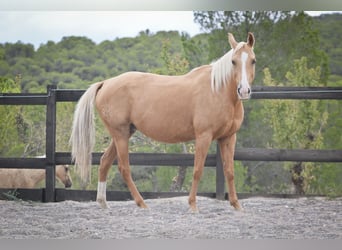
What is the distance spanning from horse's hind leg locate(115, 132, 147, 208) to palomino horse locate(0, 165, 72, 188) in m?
0.45

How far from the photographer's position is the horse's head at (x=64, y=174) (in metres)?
5.46

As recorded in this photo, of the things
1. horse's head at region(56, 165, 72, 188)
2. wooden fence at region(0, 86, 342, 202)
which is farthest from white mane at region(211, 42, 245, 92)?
horse's head at region(56, 165, 72, 188)

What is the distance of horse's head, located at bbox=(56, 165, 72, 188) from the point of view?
5.46 meters

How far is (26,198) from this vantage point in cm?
546

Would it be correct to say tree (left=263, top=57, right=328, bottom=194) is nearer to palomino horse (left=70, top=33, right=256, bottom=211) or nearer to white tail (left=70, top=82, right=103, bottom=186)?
palomino horse (left=70, top=33, right=256, bottom=211)

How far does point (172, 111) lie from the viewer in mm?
5336

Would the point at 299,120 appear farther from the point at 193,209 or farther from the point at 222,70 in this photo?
the point at 193,209

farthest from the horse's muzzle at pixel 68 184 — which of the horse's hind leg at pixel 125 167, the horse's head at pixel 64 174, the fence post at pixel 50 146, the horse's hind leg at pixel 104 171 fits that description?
the horse's hind leg at pixel 125 167

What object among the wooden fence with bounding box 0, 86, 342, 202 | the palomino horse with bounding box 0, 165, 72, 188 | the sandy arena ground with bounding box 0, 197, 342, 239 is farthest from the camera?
the palomino horse with bounding box 0, 165, 72, 188

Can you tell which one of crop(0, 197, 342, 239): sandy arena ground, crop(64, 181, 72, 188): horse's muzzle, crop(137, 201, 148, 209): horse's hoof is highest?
crop(64, 181, 72, 188): horse's muzzle

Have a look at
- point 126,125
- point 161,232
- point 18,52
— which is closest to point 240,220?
point 161,232

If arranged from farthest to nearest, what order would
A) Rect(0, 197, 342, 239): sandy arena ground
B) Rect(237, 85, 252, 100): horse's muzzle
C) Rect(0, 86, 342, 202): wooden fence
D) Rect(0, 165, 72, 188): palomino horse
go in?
Rect(0, 165, 72, 188): palomino horse, Rect(0, 86, 342, 202): wooden fence, Rect(0, 197, 342, 239): sandy arena ground, Rect(237, 85, 252, 100): horse's muzzle

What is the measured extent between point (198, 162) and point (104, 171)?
0.75 meters

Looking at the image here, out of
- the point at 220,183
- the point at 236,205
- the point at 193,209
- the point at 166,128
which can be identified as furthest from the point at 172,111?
the point at 236,205
